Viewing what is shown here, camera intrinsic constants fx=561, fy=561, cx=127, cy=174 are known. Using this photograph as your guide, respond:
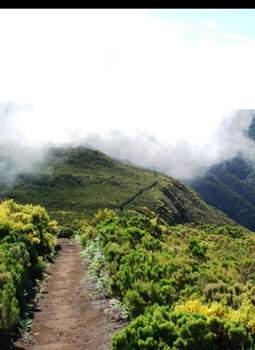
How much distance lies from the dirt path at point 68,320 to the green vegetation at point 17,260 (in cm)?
80

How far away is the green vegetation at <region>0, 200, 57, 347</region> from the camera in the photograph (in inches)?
670

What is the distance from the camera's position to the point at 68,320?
20.4 meters

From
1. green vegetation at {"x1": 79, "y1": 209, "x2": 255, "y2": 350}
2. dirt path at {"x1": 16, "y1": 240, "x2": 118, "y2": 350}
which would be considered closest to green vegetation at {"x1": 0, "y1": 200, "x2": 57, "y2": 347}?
dirt path at {"x1": 16, "y1": 240, "x2": 118, "y2": 350}

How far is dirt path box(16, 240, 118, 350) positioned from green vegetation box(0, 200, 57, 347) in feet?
2.61

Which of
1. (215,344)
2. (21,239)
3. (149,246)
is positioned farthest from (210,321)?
(21,239)

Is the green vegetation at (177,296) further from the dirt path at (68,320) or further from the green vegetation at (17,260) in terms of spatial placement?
the green vegetation at (17,260)

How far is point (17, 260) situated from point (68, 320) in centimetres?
542

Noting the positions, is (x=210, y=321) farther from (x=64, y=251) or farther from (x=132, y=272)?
(x=64, y=251)

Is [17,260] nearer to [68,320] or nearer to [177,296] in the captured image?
[68,320]

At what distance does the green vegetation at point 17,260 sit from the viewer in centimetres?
1701

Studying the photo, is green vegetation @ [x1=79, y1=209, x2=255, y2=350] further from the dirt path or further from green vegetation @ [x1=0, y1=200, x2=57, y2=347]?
green vegetation @ [x1=0, y1=200, x2=57, y2=347]

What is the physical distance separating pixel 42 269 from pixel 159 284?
13454mm

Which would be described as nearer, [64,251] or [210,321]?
[210,321]
